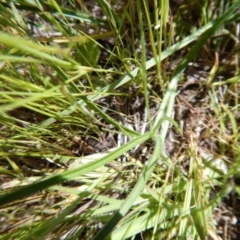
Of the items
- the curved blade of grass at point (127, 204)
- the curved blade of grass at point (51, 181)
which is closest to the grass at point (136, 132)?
the curved blade of grass at point (127, 204)

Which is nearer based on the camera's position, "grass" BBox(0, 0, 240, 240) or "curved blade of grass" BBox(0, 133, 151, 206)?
"curved blade of grass" BBox(0, 133, 151, 206)

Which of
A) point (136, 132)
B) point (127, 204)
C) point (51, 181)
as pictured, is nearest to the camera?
point (51, 181)

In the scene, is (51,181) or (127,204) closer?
(51,181)

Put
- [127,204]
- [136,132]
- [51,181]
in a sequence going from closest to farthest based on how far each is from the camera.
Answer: [51,181] < [127,204] < [136,132]

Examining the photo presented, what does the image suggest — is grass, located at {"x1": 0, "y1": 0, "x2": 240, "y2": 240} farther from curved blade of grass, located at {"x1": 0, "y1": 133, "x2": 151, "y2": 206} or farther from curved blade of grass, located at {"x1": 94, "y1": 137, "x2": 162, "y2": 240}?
curved blade of grass, located at {"x1": 0, "y1": 133, "x2": 151, "y2": 206}

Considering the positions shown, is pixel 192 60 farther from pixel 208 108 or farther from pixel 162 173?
pixel 162 173

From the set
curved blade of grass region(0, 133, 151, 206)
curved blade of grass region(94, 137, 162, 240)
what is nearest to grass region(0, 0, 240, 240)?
curved blade of grass region(94, 137, 162, 240)

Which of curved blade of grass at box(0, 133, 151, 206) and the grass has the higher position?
the grass

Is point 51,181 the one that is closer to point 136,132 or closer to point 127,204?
point 127,204

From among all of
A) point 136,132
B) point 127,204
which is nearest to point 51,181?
point 127,204
